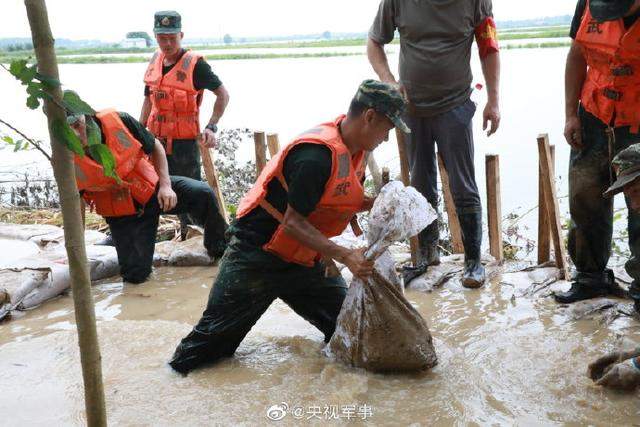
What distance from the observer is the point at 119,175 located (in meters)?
4.50

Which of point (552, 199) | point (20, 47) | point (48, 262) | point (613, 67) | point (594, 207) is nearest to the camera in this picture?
point (20, 47)

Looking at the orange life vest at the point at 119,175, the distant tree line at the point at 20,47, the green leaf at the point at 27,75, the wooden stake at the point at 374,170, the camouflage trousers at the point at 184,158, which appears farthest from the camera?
the camouflage trousers at the point at 184,158

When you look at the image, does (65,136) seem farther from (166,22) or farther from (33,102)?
(166,22)

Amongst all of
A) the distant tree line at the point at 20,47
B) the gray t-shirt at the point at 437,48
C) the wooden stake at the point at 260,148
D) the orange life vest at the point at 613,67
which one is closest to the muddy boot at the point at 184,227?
the wooden stake at the point at 260,148

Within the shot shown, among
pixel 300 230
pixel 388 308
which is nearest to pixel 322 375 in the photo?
pixel 388 308

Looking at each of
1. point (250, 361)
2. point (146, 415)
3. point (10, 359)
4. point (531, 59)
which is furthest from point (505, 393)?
point (531, 59)

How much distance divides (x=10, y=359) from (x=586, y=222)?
3.25 metres

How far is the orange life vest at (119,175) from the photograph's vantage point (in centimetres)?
449

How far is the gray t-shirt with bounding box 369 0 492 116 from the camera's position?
4172 millimetres

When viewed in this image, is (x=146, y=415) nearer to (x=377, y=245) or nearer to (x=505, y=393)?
(x=377, y=245)

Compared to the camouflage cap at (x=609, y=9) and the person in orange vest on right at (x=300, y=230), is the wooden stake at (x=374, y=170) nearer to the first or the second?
the person in orange vest on right at (x=300, y=230)

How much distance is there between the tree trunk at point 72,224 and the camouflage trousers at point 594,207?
2812 millimetres

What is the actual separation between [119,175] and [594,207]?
292cm

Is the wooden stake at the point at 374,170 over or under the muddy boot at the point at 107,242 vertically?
over
